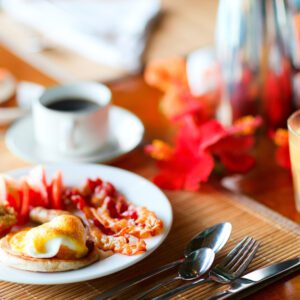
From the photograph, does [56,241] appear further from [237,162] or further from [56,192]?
[237,162]

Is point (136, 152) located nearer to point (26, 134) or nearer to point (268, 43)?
point (26, 134)

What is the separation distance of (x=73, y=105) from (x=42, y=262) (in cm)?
51

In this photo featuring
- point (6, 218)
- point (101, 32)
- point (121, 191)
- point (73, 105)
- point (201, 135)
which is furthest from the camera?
point (101, 32)

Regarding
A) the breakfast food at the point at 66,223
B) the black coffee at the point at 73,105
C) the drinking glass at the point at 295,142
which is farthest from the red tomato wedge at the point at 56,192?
the drinking glass at the point at 295,142

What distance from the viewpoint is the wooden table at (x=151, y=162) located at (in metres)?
0.89

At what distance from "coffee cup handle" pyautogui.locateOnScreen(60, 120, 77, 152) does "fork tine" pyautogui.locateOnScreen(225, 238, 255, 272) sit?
41 centimetres

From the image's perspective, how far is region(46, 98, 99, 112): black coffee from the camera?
126 cm

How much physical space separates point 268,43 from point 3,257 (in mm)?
683

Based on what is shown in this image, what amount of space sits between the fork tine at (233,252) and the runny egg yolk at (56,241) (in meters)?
0.19

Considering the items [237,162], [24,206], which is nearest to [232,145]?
[237,162]

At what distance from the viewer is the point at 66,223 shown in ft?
2.85

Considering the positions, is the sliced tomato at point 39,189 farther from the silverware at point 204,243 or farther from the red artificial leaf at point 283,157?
the red artificial leaf at point 283,157

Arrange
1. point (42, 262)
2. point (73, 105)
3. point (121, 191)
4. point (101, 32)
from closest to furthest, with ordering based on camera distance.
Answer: point (42, 262) < point (121, 191) < point (73, 105) < point (101, 32)

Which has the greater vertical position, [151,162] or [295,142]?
[295,142]
